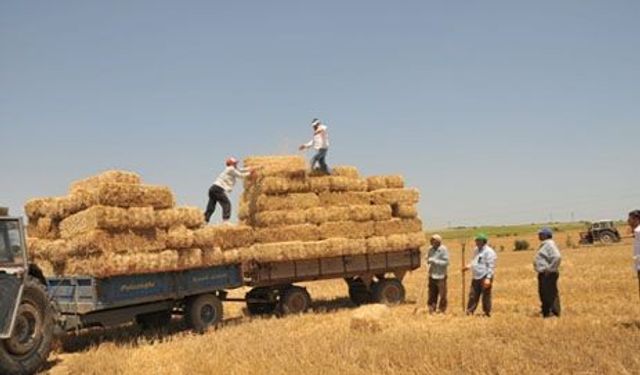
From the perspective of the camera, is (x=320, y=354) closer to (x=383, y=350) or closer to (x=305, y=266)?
(x=383, y=350)

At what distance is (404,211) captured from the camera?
63.3ft

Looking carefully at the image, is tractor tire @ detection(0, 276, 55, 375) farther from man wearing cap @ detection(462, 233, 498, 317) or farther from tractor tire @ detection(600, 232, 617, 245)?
tractor tire @ detection(600, 232, 617, 245)

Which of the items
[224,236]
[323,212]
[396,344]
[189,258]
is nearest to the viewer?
[396,344]

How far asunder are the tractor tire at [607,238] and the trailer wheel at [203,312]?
3867 cm

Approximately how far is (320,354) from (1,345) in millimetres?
4399

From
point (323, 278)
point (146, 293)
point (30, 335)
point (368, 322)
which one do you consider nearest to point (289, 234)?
point (323, 278)

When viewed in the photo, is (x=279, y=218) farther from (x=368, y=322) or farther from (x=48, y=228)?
(x=48, y=228)

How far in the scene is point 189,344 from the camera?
12.3 m

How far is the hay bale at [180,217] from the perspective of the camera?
1384 centimetres

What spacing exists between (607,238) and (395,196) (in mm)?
33882

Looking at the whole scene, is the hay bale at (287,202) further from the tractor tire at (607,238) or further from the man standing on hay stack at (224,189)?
the tractor tire at (607,238)

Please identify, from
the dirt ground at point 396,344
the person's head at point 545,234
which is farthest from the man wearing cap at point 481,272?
the person's head at point 545,234

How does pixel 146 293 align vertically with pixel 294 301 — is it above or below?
above

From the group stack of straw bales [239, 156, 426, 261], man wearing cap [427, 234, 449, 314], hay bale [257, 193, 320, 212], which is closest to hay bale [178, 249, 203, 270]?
stack of straw bales [239, 156, 426, 261]
